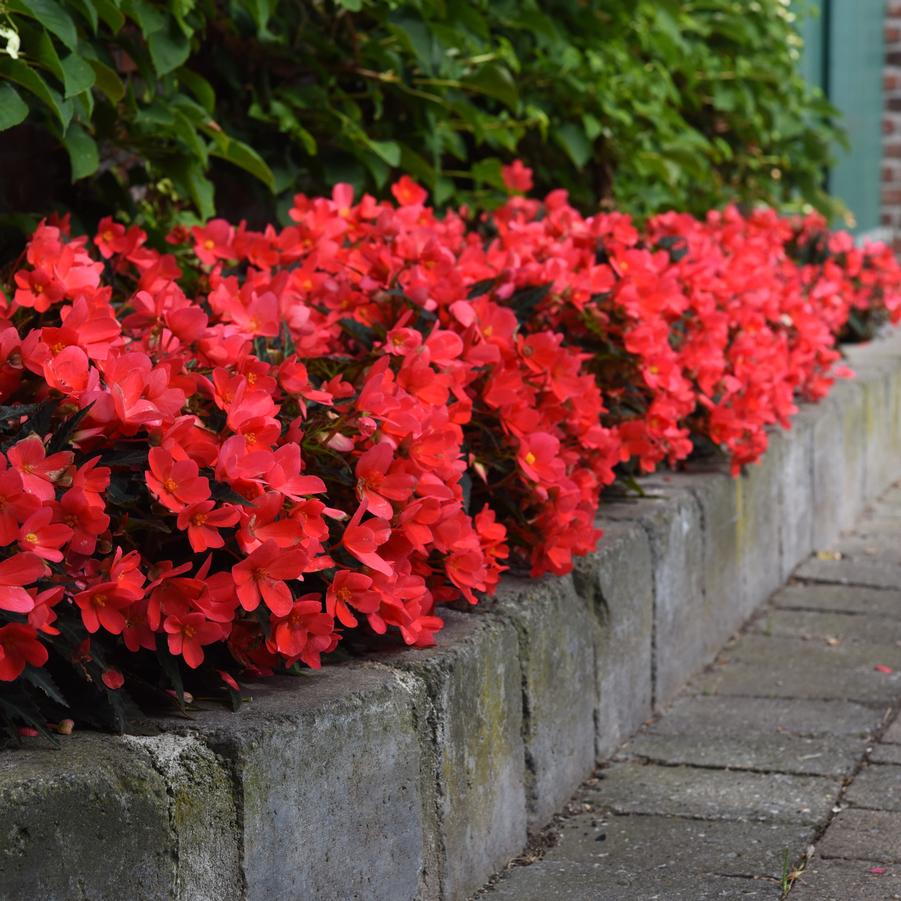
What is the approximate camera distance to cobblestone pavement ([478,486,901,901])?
7.56 feet

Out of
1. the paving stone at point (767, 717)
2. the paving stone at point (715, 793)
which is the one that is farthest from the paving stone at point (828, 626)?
the paving stone at point (715, 793)

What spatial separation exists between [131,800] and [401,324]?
0.95 m

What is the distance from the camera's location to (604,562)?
2.78 meters

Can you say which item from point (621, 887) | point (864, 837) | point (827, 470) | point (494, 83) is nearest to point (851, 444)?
point (827, 470)

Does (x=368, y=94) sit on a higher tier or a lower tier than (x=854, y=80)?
higher

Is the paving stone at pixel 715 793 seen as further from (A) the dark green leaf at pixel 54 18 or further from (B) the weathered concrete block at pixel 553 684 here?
(A) the dark green leaf at pixel 54 18

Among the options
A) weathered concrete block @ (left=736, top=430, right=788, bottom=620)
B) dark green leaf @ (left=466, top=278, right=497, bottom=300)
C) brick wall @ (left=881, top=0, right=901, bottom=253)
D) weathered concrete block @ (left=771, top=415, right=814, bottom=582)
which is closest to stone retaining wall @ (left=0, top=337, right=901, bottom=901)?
weathered concrete block @ (left=736, top=430, right=788, bottom=620)

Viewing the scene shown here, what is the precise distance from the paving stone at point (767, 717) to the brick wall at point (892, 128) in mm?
7201

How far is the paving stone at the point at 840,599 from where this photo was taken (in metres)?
3.95

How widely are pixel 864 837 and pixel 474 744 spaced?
68cm

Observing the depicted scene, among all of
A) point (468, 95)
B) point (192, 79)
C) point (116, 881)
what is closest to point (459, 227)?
point (192, 79)

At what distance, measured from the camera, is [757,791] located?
2.67 metres

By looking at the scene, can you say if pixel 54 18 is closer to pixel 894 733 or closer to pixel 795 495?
pixel 894 733

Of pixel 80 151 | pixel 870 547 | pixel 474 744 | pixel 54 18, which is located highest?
pixel 54 18
